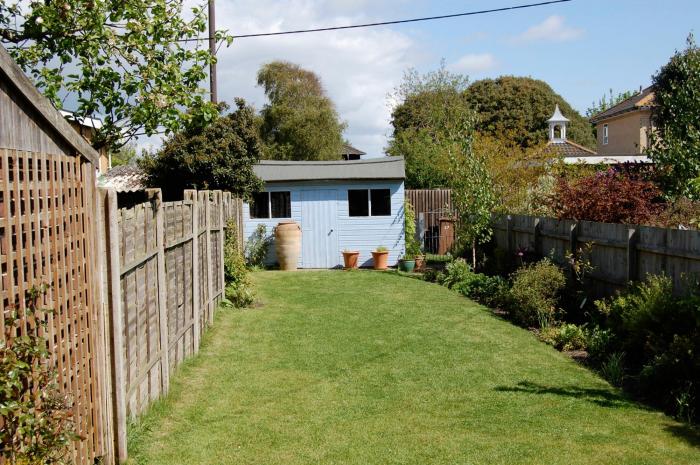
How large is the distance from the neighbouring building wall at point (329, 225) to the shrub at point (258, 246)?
152 millimetres

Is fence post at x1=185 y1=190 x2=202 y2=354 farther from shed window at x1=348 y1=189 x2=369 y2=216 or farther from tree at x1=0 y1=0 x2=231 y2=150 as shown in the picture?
shed window at x1=348 y1=189 x2=369 y2=216

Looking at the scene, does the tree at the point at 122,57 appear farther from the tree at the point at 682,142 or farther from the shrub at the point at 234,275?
the tree at the point at 682,142

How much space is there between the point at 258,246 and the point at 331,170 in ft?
10.6

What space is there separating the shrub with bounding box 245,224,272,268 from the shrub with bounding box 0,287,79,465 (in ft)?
54.5

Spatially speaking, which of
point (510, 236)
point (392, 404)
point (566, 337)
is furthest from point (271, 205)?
point (392, 404)

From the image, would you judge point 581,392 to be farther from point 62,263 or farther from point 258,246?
point 258,246

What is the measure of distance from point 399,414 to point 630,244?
5.12 m

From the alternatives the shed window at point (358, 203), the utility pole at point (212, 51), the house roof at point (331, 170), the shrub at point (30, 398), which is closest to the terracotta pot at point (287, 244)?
the house roof at point (331, 170)

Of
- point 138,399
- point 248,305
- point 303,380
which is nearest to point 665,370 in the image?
point 303,380

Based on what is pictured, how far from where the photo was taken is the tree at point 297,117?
4122 centimetres

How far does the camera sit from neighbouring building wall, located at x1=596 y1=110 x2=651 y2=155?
110ft

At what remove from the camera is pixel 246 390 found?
24.7 feet

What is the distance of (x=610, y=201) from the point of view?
12008mm

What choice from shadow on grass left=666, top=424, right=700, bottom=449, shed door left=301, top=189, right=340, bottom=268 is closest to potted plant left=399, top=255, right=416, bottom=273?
shed door left=301, top=189, right=340, bottom=268
